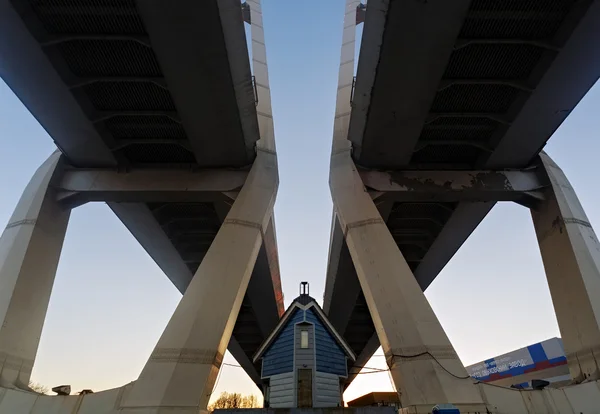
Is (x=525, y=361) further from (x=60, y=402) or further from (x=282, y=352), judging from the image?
(x=60, y=402)

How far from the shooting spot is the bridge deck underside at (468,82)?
7.38 metres

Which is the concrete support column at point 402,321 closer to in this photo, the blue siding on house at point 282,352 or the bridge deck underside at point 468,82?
the bridge deck underside at point 468,82

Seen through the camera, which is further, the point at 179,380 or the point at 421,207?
the point at 421,207

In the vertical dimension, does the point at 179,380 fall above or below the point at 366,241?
below

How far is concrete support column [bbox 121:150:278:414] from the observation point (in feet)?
22.6

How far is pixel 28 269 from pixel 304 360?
7794mm

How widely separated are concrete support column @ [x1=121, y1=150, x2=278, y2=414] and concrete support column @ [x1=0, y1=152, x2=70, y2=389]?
3.36 metres

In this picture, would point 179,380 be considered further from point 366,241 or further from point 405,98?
point 405,98

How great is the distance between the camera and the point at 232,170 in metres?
11.4

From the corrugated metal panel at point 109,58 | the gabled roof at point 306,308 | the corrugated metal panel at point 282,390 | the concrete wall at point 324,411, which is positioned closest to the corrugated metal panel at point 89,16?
the corrugated metal panel at point 109,58

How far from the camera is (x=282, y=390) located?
38.4 feet

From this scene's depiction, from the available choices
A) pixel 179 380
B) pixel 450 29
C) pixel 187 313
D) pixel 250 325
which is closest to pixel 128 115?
pixel 187 313

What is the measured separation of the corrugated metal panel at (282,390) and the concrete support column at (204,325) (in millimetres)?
4280

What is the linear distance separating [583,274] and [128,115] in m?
11.8
